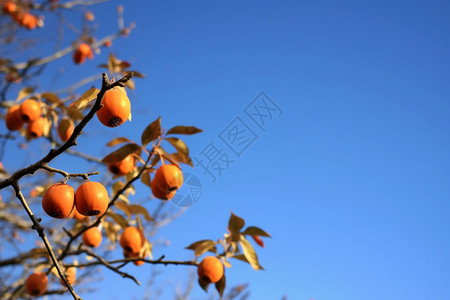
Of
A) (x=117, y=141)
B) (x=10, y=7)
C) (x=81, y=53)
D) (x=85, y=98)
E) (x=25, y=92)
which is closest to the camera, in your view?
(x=85, y=98)

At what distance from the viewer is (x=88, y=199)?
126cm

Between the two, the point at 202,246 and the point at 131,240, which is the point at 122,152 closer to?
the point at 131,240

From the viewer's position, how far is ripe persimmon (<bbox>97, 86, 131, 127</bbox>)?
1.19 meters

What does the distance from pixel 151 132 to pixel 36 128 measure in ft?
4.75

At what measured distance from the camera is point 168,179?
68.9 inches

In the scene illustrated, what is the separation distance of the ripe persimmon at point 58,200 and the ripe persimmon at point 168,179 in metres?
0.56

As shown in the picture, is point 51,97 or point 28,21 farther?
point 28,21

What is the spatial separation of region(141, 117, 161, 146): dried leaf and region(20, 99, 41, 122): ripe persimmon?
1239 millimetres

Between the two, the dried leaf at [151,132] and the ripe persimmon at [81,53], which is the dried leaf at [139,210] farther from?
the ripe persimmon at [81,53]

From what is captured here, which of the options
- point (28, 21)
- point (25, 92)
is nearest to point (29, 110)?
point (25, 92)

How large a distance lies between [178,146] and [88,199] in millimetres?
793

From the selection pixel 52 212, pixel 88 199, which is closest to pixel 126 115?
pixel 88 199

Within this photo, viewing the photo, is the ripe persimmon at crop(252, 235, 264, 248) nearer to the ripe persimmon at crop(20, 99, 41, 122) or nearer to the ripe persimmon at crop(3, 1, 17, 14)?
the ripe persimmon at crop(20, 99, 41, 122)

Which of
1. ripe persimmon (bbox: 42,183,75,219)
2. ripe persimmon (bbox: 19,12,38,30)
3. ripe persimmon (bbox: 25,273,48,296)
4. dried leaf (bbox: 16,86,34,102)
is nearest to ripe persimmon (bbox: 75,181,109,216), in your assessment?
ripe persimmon (bbox: 42,183,75,219)
